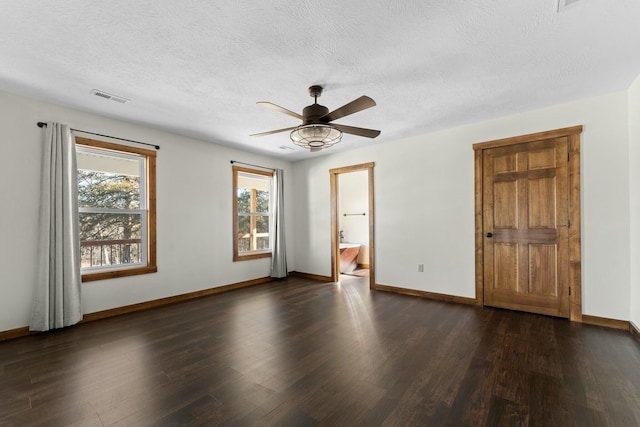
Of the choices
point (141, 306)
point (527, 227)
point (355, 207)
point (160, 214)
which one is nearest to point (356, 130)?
point (527, 227)

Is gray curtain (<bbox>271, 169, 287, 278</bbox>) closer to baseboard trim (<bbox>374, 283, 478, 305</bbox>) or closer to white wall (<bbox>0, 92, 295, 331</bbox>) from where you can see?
white wall (<bbox>0, 92, 295, 331</bbox>)

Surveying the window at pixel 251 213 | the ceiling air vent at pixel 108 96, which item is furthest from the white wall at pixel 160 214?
the ceiling air vent at pixel 108 96

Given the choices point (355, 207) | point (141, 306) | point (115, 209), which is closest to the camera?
point (115, 209)

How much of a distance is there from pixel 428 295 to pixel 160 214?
169 inches

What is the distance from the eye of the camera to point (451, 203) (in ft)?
14.2

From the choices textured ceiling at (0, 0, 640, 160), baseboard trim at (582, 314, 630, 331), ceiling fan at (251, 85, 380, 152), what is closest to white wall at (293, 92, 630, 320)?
baseboard trim at (582, 314, 630, 331)

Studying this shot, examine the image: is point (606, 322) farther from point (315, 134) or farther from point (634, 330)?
point (315, 134)

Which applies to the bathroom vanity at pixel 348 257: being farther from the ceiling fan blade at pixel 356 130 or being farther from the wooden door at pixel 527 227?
the ceiling fan blade at pixel 356 130

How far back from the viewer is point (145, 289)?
4.12 metres

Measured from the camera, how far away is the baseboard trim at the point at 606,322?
313 cm

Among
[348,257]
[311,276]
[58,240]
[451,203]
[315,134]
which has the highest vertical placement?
[315,134]

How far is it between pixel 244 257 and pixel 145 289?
5.75ft

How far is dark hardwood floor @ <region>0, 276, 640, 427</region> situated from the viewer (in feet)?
5.92

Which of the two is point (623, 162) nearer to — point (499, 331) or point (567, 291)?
point (567, 291)
